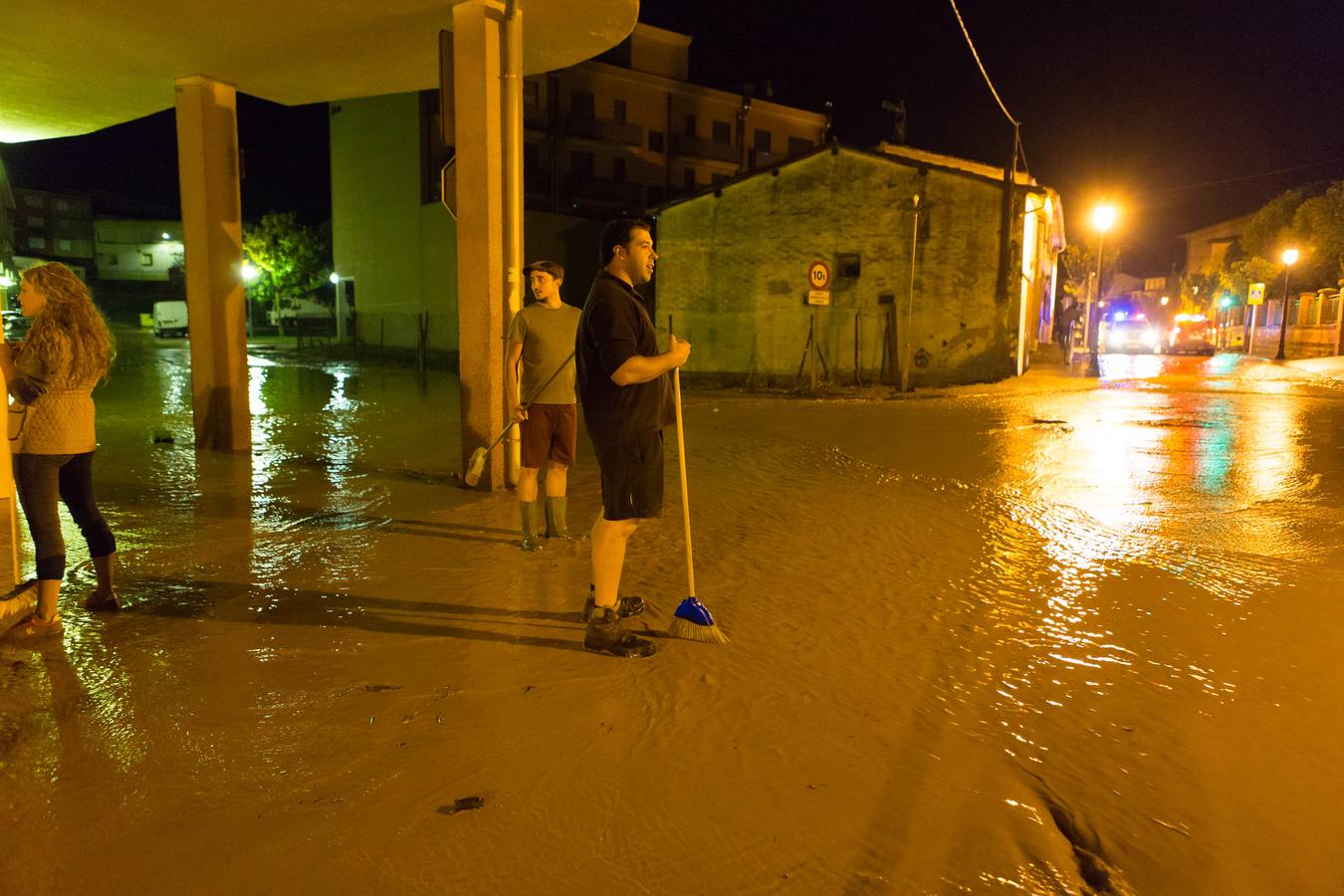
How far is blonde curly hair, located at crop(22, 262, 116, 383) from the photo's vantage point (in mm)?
3824

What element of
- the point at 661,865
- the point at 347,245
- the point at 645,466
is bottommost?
the point at 661,865

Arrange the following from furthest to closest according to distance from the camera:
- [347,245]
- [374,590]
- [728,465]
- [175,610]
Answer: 1. [347,245]
2. [728,465]
3. [374,590]
4. [175,610]

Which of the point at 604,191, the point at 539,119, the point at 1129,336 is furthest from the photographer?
the point at 1129,336

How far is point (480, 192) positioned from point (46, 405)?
3.92 m

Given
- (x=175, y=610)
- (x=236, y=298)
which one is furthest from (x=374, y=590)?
(x=236, y=298)

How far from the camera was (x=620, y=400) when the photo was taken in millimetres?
3686

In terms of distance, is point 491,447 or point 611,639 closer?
point 611,639

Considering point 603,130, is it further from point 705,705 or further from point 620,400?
point 705,705

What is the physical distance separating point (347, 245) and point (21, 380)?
35446 mm

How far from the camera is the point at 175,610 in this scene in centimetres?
440

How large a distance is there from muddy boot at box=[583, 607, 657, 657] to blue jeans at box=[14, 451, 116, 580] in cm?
246

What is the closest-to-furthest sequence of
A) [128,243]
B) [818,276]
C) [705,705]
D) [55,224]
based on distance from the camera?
[705,705] < [818,276] < [55,224] < [128,243]

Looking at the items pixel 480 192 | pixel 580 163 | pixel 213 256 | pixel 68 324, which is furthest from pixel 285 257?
pixel 68 324

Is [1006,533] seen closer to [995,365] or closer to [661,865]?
[661,865]
